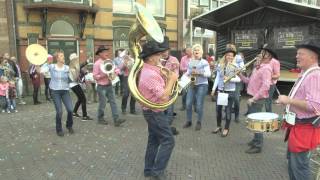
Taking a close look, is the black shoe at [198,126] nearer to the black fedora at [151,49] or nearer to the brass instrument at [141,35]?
the brass instrument at [141,35]

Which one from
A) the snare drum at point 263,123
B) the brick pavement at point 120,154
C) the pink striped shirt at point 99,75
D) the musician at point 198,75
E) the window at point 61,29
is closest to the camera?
the snare drum at point 263,123

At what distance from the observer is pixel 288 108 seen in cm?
382

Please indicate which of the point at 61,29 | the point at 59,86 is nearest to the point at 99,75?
the point at 59,86

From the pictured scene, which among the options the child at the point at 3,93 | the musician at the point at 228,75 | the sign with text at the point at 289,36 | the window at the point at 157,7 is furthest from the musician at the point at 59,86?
the window at the point at 157,7

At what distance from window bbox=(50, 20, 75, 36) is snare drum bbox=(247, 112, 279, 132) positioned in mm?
13326

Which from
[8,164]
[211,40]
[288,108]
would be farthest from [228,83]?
[211,40]

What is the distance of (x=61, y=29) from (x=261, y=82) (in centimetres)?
1232

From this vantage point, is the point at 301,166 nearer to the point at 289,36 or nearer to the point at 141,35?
the point at 141,35

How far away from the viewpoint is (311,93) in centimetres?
355

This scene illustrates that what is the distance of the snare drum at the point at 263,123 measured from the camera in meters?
4.27

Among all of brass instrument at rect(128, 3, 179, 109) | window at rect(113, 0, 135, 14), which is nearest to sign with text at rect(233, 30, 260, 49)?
window at rect(113, 0, 135, 14)

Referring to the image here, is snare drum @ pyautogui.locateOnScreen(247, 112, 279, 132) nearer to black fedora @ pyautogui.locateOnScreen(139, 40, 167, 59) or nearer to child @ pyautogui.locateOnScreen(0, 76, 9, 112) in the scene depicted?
black fedora @ pyautogui.locateOnScreen(139, 40, 167, 59)

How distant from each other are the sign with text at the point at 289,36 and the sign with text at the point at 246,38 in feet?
2.77

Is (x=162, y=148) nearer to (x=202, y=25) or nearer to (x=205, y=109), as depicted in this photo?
(x=205, y=109)
